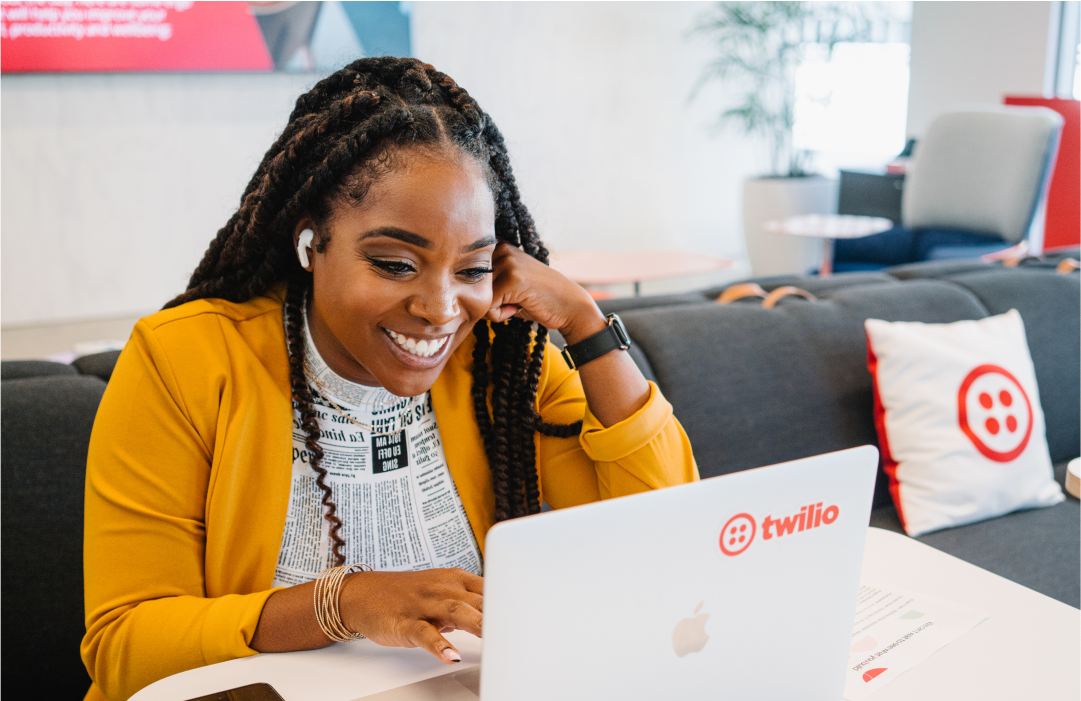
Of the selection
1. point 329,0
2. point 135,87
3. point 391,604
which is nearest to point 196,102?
point 135,87

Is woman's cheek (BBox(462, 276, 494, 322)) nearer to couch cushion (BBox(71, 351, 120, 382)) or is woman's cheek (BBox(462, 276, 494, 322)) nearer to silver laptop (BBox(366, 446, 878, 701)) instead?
silver laptop (BBox(366, 446, 878, 701))

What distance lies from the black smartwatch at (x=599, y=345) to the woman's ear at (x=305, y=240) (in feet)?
1.25

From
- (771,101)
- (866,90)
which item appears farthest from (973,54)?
(771,101)

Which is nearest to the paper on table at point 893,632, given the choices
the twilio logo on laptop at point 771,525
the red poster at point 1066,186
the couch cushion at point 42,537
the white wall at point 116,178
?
the twilio logo on laptop at point 771,525

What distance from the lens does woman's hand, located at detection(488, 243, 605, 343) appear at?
121 centimetres

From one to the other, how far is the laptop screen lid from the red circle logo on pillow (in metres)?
1.16

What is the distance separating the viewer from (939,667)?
945 millimetres

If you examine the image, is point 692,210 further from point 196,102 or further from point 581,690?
point 581,690

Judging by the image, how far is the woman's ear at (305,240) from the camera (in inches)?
42.1

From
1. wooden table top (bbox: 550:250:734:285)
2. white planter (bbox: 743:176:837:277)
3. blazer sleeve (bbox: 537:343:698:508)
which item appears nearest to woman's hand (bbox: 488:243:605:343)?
blazer sleeve (bbox: 537:343:698:508)

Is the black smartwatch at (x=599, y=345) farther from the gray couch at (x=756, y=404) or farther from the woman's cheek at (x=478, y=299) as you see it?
the gray couch at (x=756, y=404)

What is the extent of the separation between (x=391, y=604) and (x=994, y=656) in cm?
67

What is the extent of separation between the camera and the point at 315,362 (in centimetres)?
113

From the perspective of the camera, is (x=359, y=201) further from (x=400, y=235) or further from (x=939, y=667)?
(x=939, y=667)
